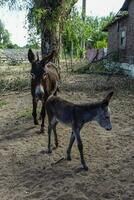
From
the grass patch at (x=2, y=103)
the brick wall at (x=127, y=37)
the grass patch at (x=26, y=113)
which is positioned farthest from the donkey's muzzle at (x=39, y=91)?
the brick wall at (x=127, y=37)

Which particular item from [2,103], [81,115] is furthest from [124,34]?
[81,115]

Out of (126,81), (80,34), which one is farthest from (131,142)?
(80,34)

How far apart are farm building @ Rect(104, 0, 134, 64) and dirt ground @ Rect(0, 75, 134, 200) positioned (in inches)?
587

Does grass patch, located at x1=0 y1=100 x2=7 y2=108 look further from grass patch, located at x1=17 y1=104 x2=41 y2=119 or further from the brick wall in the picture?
the brick wall

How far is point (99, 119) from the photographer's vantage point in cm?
808

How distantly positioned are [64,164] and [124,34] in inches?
924

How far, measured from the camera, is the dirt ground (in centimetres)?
705

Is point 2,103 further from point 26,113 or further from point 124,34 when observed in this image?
point 124,34

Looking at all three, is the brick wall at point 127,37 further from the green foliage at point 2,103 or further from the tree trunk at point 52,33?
the green foliage at point 2,103

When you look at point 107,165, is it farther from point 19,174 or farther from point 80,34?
point 80,34

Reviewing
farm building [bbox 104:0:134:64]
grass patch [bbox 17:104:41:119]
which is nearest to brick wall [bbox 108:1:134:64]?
farm building [bbox 104:0:134:64]

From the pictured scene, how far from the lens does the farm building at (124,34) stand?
27.7 meters

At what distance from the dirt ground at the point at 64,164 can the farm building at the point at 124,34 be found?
14917 mm

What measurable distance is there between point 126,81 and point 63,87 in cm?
Result: 397
